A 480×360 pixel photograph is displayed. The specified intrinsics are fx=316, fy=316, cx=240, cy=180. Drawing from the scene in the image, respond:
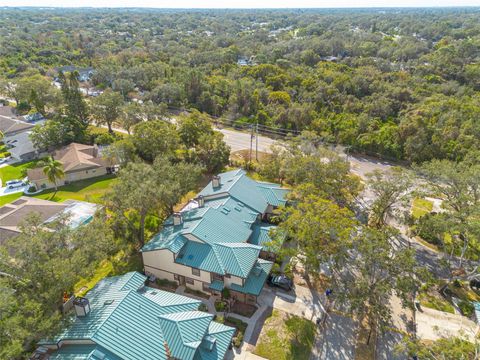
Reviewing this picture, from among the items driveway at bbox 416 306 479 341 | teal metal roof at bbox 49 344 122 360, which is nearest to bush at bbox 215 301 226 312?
teal metal roof at bbox 49 344 122 360

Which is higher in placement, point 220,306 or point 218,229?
point 218,229

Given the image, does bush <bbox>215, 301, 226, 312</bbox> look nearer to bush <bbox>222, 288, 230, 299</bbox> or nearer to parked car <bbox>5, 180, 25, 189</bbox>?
bush <bbox>222, 288, 230, 299</bbox>

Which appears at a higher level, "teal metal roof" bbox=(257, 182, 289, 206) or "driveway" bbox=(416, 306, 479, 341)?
"teal metal roof" bbox=(257, 182, 289, 206)

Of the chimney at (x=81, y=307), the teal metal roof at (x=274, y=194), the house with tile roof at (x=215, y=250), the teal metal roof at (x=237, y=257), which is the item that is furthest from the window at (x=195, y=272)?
the teal metal roof at (x=274, y=194)

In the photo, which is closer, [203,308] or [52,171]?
[203,308]

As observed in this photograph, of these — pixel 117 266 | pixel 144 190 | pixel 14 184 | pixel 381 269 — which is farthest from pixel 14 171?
pixel 381 269

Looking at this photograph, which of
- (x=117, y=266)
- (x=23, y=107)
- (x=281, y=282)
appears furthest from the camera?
(x=23, y=107)

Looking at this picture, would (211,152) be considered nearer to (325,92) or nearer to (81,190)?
(81,190)
